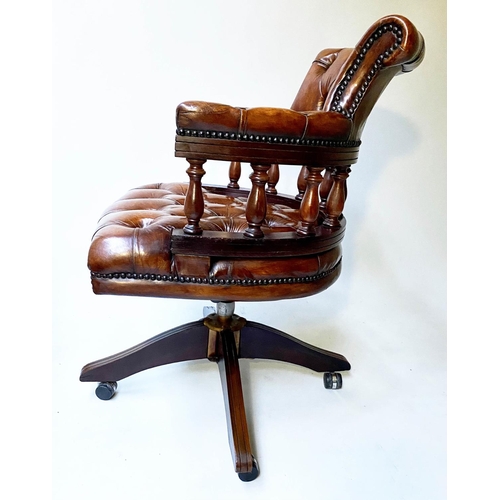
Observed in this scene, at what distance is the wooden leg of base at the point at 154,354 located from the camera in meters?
1.32

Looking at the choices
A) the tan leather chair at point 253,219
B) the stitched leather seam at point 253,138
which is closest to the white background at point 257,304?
the tan leather chair at point 253,219

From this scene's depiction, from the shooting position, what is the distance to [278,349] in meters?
1.44

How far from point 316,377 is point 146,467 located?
60 cm

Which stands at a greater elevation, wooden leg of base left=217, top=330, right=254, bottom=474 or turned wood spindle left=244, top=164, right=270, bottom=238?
turned wood spindle left=244, top=164, right=270, bottom=238

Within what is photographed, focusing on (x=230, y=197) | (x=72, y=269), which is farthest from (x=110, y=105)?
(x=230, y=197)

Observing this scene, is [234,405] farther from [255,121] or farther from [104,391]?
[255,121]

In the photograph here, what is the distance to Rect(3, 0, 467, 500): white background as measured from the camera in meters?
1.16

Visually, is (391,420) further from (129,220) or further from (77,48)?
(77,48)

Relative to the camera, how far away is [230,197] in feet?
4.75

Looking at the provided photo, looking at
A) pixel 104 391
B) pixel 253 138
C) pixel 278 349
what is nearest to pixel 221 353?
pixel 278 349

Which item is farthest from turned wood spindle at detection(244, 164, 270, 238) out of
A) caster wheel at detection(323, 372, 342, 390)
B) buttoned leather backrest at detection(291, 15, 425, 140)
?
caster wheel at detection(323, 372, 342, 390)

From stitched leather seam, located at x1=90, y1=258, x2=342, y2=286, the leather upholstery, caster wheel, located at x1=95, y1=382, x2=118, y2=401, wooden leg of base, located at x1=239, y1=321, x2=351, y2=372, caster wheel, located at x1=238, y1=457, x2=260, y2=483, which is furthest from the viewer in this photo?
wooden leg of base, located at x1=239, y1=321, x2=351, y2=372

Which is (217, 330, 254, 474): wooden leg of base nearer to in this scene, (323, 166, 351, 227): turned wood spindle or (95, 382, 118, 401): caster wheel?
(95, 382, 118, 401): caster wheel

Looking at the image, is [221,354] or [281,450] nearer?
[281,450]
